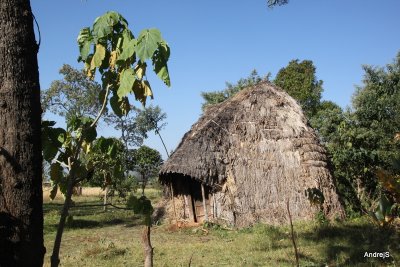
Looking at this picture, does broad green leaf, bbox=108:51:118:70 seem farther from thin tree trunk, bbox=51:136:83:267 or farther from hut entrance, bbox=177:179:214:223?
hut entrance, bbox=177:179:214:223

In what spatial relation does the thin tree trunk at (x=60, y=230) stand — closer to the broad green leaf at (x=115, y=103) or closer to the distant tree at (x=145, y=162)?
the broad green leaf at (x=115, y=103)

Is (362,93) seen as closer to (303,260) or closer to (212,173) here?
(212,173)

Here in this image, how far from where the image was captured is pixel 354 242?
8312mm

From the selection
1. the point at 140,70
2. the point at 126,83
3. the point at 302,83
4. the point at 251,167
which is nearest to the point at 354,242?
the point at 251,167

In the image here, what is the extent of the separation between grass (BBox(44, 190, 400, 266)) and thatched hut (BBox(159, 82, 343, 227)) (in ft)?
2.28

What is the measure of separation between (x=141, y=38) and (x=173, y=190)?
1170 centimetres

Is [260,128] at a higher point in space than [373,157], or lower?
higher

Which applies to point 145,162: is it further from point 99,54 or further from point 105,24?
point 105,24

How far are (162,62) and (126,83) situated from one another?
0.22 metres

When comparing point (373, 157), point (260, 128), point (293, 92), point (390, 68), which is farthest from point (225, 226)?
point (293, 92)

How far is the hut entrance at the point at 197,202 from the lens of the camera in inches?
504

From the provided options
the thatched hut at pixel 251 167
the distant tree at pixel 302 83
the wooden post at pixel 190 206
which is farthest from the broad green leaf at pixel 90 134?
the distant tree at pixel 302 83

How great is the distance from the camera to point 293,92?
87.0 ft

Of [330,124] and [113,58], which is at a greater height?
[330,124]
